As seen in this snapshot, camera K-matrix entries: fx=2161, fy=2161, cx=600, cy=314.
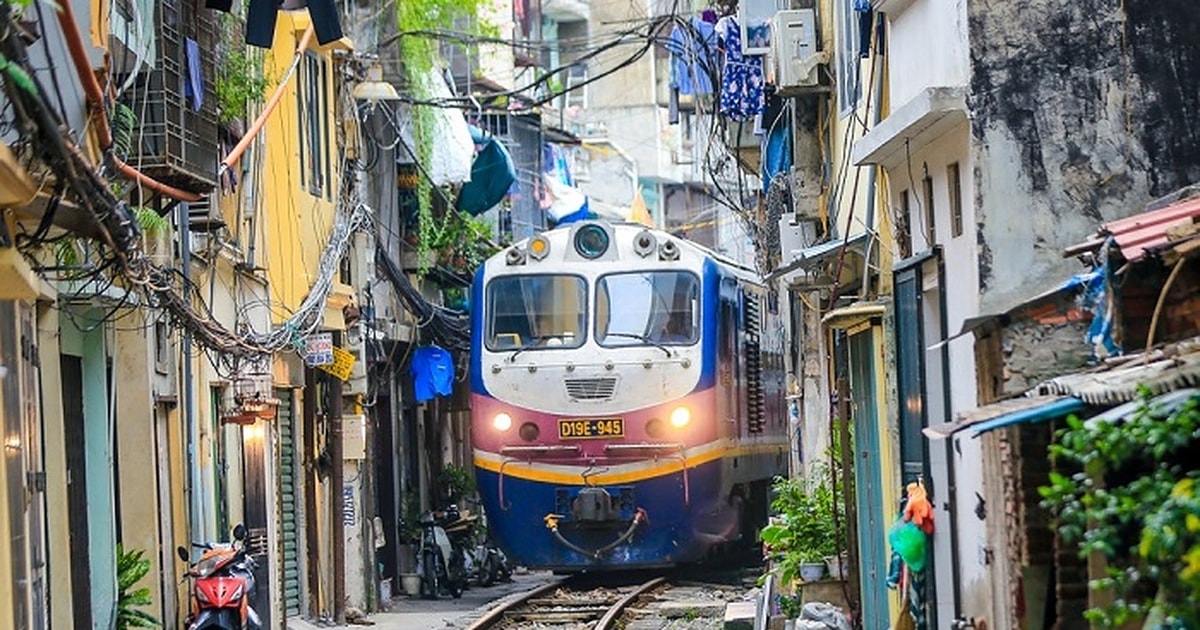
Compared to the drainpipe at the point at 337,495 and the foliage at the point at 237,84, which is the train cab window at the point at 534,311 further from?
the foliage at the point at 237,84

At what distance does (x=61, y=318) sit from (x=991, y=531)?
645cm

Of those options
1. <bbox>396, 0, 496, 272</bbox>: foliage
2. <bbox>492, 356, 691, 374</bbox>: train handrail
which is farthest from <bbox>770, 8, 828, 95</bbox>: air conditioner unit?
<bbox>396, 0, 496, 272</bbox>: foliage

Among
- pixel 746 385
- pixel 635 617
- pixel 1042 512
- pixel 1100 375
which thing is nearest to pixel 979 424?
pixel 1100 375

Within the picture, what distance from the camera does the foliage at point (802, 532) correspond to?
52.4 ft

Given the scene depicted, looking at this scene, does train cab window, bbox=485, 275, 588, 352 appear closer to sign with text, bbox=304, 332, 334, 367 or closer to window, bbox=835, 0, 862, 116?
sign with text, bbox=304, 332, 334, 367

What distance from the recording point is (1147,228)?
8.66 metres

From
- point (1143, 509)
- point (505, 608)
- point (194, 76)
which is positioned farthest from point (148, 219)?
point (505, 608)

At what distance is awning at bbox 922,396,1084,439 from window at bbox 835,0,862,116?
5824 millimetres

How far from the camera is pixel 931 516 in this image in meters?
11.5

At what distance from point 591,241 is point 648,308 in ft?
3.12

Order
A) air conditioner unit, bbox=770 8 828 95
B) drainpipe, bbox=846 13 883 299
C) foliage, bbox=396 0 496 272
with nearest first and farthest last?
1. drainpipe, bbox=846 13 883 299
2. air conditioner unit, bbox=770 8 828 95
3. foliage, bbox=396 0 496 272

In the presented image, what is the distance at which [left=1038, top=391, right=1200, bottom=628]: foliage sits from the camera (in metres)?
6.08

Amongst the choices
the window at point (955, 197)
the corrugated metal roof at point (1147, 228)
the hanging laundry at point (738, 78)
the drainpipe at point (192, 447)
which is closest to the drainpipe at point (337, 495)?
the drainpipe at point (192, 447)

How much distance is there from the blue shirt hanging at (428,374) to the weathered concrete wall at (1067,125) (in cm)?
1845
